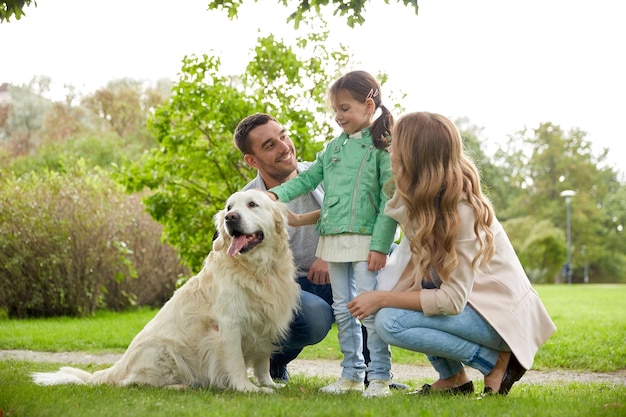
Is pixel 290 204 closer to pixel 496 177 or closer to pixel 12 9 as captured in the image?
pixel 12 9

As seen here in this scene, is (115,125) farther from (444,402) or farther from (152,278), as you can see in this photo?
(444,402)

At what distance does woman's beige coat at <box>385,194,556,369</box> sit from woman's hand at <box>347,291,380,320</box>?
0.16 metres

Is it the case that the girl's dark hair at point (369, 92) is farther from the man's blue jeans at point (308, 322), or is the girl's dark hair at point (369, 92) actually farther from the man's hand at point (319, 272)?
the man's blue jeans at point (308, 322)

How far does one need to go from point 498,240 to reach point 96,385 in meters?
2.53

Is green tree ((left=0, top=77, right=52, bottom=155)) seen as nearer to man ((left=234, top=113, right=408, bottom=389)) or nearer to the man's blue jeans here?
man ((left=234, top=113, right=408, bottom=389))

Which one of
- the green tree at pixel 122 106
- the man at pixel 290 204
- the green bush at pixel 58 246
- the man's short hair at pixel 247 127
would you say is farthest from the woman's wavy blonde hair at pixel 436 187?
the green tree at pixel 122 106

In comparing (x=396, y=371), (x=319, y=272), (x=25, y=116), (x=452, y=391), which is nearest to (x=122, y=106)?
(x=25, y=116)

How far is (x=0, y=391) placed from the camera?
400 centimetres

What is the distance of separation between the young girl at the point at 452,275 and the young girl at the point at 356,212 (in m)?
0.21

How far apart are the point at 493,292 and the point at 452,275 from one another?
1.15ft

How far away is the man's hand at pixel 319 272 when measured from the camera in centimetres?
487

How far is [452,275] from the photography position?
12.2 ft


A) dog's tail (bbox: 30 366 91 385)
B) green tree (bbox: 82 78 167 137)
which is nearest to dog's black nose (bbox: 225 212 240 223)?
dog's tail (bbox: 30 366 91 385)

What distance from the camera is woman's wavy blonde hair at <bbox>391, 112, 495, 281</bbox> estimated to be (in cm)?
373
